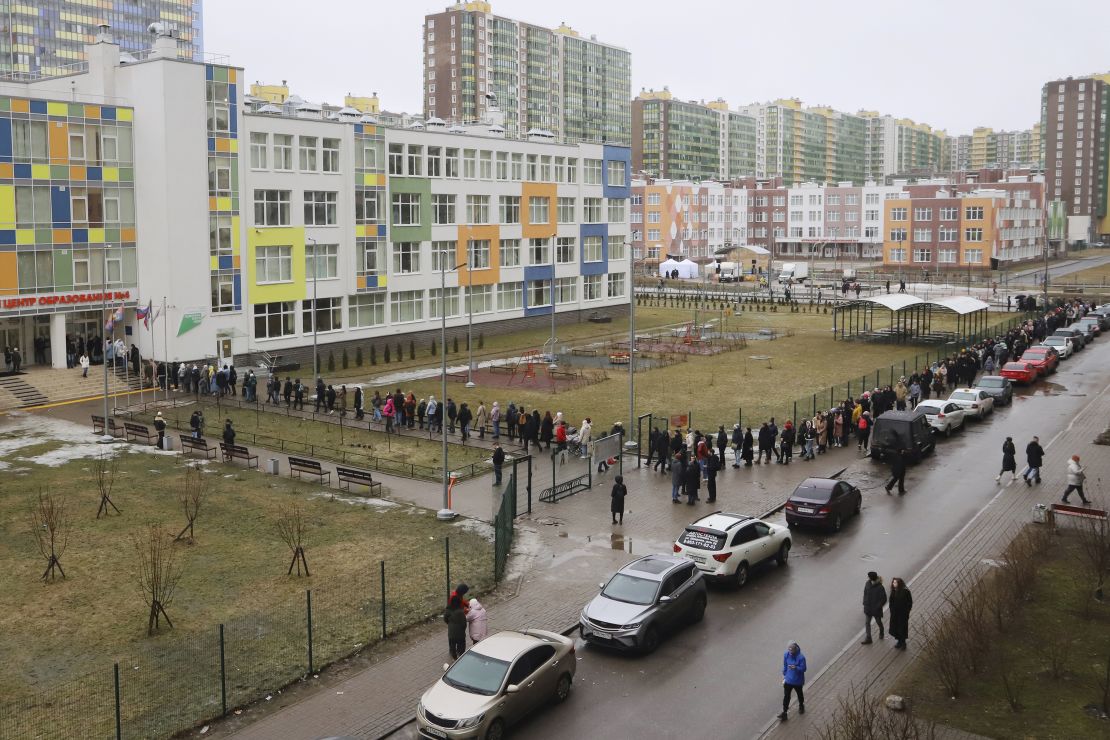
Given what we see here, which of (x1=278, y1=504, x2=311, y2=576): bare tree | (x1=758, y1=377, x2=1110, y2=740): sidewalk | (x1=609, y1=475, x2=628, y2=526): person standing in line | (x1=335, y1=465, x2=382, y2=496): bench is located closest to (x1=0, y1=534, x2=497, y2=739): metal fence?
(x1=278, y1=504, x2=311, y2=576): bare tree

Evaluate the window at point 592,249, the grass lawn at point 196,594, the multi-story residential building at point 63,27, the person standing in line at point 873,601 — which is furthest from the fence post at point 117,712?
the multi-story residential building at point 63,27

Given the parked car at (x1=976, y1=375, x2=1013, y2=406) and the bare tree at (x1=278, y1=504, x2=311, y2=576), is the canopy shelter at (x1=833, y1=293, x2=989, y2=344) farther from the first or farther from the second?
the bare tree at (x1=278, y1=504, x2=311, y2=576)

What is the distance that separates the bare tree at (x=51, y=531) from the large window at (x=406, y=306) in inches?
1303

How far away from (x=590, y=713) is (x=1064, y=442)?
84.0 feet

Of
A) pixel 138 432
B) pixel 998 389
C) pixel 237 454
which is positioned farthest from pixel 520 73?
pixel 237 454

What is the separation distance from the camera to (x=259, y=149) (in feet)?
170

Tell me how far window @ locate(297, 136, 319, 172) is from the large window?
29.9ft

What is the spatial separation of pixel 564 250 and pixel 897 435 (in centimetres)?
4484

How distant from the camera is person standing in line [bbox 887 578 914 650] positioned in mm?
17625

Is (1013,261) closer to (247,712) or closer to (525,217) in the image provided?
(525,217)

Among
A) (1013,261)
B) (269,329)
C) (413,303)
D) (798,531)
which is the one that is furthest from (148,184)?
(1013,261)

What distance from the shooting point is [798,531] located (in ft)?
82.9

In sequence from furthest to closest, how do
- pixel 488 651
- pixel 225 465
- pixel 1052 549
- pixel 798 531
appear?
pixel 225 465 → pixel 798 531 → pixel 1052 549 → pixel 488 651

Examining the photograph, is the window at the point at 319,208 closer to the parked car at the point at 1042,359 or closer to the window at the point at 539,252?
the window at the point at 539,252
